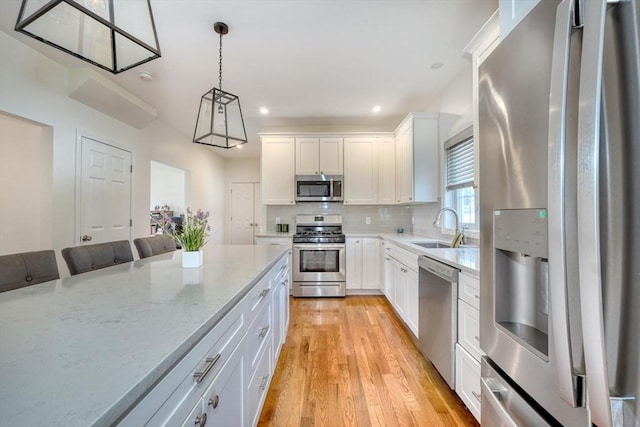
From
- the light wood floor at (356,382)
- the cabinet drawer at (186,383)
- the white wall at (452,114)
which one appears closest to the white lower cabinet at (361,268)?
the white wall at (452,114)

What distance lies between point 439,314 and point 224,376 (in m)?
1.49

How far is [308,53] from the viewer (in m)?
2.49

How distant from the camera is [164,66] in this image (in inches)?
107

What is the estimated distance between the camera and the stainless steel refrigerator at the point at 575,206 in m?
0.49

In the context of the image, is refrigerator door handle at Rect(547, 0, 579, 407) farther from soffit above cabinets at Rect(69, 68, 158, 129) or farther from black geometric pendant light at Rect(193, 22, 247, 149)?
soffit above cabinets at Rect(69, 68, 158, 129)

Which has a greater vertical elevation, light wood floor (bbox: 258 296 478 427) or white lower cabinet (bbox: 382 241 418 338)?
white lower cabinet (bbox: 382 241 418 338)

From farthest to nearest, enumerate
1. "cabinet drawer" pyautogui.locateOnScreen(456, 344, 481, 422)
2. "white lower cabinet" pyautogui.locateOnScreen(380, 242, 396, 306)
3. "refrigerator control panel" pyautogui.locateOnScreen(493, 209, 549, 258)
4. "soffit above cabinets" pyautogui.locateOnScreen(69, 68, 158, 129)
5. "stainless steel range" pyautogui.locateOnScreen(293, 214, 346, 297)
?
"stainless steel range" pyautogui.locateOnScreen(293, 214, 346, 297) < "white lower cabinet" pyautogui.locateOnScreen(380, 242, 396, 306) < "soffit above cabinets" pyautogui.locateOnScreen(69, 68, 158, 129) < "cabinet drawer" pyautogui.locateOnScreen(456, 344, 481, 422) < "refrigerator control panel" pyautogui.locateOnScreen(493, 209, 549, 258)

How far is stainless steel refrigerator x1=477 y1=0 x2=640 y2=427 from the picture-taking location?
0.49 m

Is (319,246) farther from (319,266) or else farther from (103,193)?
(103,193)

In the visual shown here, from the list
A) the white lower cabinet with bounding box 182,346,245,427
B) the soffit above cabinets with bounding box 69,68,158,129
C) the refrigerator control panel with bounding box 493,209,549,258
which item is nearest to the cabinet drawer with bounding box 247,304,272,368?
the white lower cabinet with bounding box 182,346,245,427

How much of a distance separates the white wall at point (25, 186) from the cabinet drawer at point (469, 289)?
3.78 meters

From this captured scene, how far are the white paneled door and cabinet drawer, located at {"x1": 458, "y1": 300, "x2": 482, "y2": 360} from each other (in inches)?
235

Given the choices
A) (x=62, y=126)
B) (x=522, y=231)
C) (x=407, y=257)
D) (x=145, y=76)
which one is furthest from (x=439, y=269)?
(x=62, y=126)

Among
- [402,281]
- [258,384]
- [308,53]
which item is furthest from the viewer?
[402,281]
